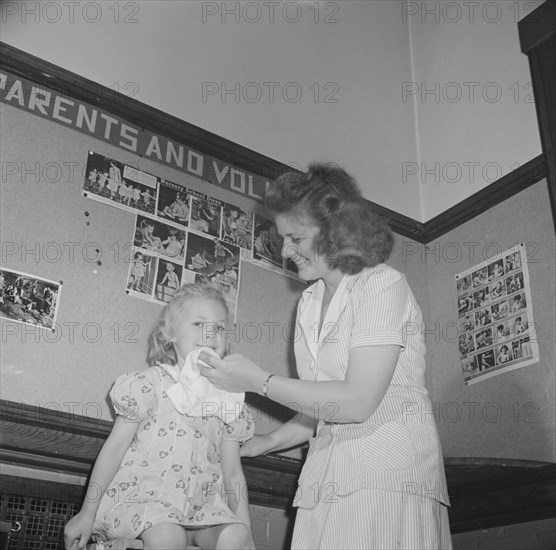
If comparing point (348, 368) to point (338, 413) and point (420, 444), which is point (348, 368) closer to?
point (338, 413)

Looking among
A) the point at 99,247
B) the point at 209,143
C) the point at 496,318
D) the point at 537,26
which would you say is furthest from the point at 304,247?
the point at 537,26

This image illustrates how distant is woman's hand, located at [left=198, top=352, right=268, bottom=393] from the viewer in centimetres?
164

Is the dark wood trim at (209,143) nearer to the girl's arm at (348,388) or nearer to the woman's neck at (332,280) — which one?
the woman's neck at (332,280)

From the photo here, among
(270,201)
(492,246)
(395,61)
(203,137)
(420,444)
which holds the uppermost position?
(395,61)

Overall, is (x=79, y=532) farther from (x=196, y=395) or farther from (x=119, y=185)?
(x=119, y=185)

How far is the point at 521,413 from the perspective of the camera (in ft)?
8.05

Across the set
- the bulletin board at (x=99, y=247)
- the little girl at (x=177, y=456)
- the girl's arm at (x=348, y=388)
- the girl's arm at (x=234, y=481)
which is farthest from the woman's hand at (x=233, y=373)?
the bulletin board at (x=99, y=247)

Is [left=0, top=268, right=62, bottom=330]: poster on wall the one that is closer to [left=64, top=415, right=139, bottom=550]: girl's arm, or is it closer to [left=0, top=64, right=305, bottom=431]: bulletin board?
[left=0, top=64, right=305, bottom=431]: bulletin board

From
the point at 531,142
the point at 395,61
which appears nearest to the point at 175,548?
the point at 531,142

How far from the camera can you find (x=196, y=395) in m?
1.82

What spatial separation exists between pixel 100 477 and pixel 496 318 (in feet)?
5.00

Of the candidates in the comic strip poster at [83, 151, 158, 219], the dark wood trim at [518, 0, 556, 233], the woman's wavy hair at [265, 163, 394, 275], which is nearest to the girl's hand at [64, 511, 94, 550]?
the woman's wavy hair at [265, 163, 394, 275]

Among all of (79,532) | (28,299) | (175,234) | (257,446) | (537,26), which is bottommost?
(79,532)

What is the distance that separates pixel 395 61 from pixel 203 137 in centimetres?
127
